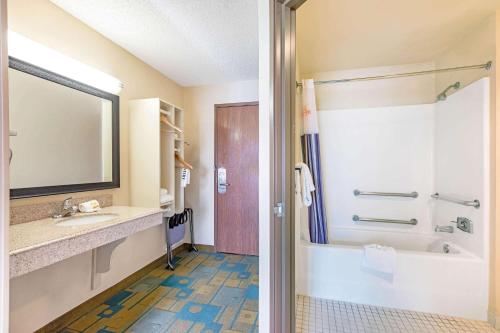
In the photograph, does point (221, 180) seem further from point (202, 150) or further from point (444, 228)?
point (444, 228)

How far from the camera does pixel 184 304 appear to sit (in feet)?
6.25

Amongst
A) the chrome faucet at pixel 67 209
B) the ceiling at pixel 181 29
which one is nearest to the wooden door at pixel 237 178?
the ceiling at pixel 181 29

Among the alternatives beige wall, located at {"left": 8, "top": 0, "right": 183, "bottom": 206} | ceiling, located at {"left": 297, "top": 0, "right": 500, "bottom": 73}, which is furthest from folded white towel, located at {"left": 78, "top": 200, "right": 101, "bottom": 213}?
ceiling, located at {"left": 297, "top": 0, "right": 500, "bottom": 73}

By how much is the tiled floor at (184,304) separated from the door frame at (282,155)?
2.16 ft

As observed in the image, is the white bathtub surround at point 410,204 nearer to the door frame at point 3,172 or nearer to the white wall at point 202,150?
the white wall at point 202,150

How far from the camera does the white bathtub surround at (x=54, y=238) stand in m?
1.04

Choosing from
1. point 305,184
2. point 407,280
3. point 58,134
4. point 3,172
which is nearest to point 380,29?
point 305,184

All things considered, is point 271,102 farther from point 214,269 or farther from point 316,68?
point 214,269

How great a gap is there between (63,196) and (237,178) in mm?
1805

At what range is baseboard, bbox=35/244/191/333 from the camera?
1.56m

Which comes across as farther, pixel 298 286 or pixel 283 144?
pixel 298 286

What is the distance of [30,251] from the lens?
106 cm

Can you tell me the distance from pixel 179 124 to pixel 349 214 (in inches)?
88.7

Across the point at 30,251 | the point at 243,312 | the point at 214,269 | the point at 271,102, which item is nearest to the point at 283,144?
the point at 271,102
